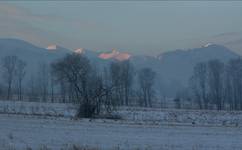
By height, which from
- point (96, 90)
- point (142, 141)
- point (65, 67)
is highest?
point (65, 67)

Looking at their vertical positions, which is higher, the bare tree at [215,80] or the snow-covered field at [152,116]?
the bare tree at [215,80]

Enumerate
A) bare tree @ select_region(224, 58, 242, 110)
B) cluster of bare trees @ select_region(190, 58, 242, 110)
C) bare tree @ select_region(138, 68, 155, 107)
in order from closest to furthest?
cluster of bare trees @ select_region(190, 58, 242, 110) → bare tree @ select_region(224, 58, 242, 110) → bare tree @ select_region(138, 68, 155, 107)

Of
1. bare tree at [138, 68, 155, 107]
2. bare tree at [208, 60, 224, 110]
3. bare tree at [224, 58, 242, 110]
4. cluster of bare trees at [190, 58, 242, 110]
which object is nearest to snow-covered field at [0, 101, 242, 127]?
bare tree at [208, 60, 224, 110]

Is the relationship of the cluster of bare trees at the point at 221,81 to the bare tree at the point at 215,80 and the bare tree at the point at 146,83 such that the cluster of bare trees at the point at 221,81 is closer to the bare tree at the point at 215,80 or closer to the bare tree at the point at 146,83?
the bare tree at the point at 215,80

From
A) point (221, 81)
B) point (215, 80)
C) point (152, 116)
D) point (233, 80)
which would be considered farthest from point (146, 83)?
point (152, 116)

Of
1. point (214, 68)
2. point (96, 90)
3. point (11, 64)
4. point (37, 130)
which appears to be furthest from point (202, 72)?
point (37, 130)

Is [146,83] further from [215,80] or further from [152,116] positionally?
[152,116]

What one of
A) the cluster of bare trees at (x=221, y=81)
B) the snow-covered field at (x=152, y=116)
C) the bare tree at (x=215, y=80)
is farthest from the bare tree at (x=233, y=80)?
the snow-covered field at (x=152, y=116)

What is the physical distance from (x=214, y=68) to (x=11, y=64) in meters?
65.9

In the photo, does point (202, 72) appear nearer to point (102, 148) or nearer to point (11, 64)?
point (11, 64)

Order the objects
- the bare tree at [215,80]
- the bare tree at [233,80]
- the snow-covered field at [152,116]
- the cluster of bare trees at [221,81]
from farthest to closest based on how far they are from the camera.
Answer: the bare tree at [233,80] → the cluster of bare trees at [221,81] → the bare tree at [215,80] → the snow-covered field at [152,116]

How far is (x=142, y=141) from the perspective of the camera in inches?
847

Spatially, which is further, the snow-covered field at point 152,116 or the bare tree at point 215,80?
the bare tree at point 215,80

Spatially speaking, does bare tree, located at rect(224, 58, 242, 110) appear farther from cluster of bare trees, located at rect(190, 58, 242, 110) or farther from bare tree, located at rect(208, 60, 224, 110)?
bare tree, located at rect(208, 60, 224, 110)
